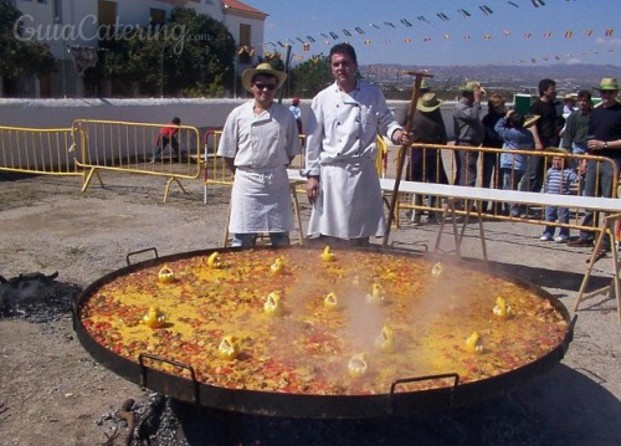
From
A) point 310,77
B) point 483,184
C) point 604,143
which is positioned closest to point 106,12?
point 310,77

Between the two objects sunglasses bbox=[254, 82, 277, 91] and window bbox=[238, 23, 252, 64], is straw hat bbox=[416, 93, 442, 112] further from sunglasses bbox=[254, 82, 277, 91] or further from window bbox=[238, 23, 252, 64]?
window bbox=[238, 23, 252, 64]

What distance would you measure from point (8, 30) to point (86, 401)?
29.0m

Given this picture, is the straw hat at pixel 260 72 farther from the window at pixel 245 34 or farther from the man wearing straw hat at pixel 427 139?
the window at pixel 245 34

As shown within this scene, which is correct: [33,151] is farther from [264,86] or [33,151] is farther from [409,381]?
[409,381]

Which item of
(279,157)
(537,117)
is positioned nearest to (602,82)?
(537,117)

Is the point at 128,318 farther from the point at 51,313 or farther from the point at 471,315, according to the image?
the point at 51,313

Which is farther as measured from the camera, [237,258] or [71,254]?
[71,254]

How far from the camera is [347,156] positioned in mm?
5270

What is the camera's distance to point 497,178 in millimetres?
10617

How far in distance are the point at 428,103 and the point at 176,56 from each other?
29868mm

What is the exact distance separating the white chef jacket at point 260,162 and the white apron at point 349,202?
33 centimetres

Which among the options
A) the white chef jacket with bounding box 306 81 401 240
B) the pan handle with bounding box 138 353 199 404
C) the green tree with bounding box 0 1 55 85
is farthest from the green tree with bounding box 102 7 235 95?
the pan handle with bounding box 138 353 199 404

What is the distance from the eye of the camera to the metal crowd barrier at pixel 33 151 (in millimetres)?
13922

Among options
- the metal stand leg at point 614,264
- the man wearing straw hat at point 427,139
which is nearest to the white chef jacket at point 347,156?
the metal stand leg at point 614,264
